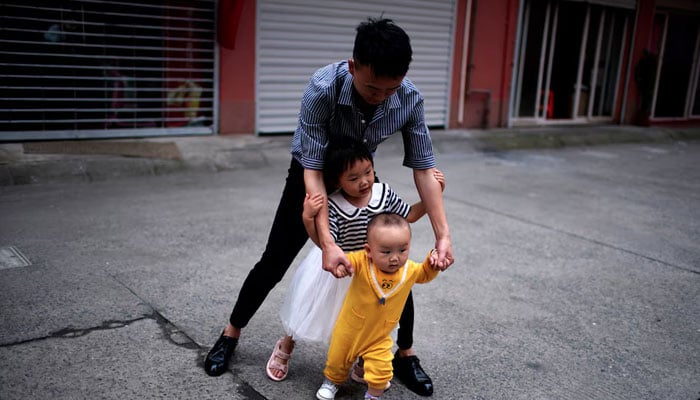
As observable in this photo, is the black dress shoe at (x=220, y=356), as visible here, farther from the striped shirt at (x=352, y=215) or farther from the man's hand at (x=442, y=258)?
the man's hand at (x=442, y=258)

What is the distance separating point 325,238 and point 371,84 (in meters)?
0.61

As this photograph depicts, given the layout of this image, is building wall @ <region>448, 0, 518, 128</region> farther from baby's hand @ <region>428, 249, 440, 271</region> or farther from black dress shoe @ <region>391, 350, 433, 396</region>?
baby's hand @ <region>428, 249, 440, 271</region>

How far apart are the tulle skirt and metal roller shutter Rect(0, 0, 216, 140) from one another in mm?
5843

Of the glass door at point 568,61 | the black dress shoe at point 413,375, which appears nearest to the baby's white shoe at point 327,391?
the black dress shoe at point 413,375

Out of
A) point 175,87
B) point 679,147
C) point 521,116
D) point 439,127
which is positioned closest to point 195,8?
point 175,87

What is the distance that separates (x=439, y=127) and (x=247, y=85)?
3.89m

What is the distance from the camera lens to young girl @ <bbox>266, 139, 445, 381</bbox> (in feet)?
8.13

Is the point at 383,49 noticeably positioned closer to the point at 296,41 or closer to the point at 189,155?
the point at 189,155

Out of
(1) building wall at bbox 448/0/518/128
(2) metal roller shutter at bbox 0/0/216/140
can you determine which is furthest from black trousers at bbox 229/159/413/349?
(1) building wall at bbox 448/0/518/128

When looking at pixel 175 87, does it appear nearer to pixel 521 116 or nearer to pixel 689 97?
pixel 521 116

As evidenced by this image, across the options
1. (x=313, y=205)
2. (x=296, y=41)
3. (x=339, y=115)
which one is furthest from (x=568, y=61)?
(x=313, y=205)

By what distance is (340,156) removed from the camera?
2471 millimetres

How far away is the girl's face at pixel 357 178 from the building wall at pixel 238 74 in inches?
249

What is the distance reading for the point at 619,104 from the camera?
13891 millimetres
